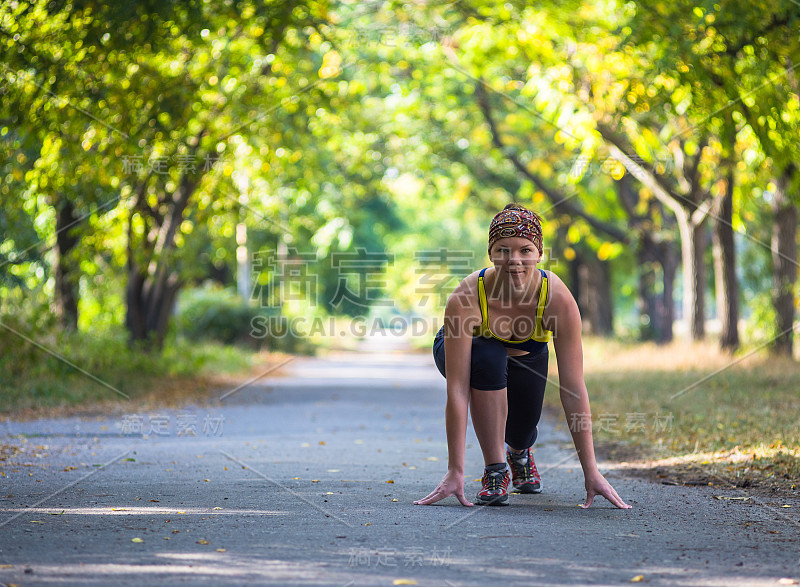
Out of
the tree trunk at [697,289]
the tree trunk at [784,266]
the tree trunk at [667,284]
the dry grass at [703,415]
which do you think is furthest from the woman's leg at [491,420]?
the tree trunk at [667,284]

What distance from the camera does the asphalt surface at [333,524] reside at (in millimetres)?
3793

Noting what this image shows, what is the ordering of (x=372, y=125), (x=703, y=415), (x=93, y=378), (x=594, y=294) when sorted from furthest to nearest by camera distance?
1. (x=594, y=294)
2. (x=372, y=125)
3. (x=93, y=378)
4. (x=703, y=415)

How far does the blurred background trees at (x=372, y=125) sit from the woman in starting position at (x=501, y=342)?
5.64 meters

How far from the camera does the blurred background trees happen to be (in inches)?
452

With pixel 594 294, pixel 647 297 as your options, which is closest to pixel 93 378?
pixel 647 297

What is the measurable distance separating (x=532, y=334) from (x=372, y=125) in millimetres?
19421

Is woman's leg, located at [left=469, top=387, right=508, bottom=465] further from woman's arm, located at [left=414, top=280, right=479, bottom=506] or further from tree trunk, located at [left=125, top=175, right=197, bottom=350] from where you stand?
tree trunk, located at [left=125, top=175, right=197, bottom=350]

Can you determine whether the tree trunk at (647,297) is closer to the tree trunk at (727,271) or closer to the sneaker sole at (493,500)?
the tree trunk at (727,271)

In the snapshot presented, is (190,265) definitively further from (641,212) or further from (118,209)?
(641,212)

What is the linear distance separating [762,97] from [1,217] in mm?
12512

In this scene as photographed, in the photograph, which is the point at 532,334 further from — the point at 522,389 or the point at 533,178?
the point at 533,178

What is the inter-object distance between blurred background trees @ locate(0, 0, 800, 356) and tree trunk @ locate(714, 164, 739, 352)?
0.11 feet

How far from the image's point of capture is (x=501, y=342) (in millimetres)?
5367

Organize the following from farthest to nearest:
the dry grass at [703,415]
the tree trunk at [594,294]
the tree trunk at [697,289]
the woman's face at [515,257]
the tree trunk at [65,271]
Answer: the tree trunk at [594,294]
the tree trunk at [697,289]
the tree trunk at [65,271]
the dry grass at [703,415]
the woman's face at [515,257]
